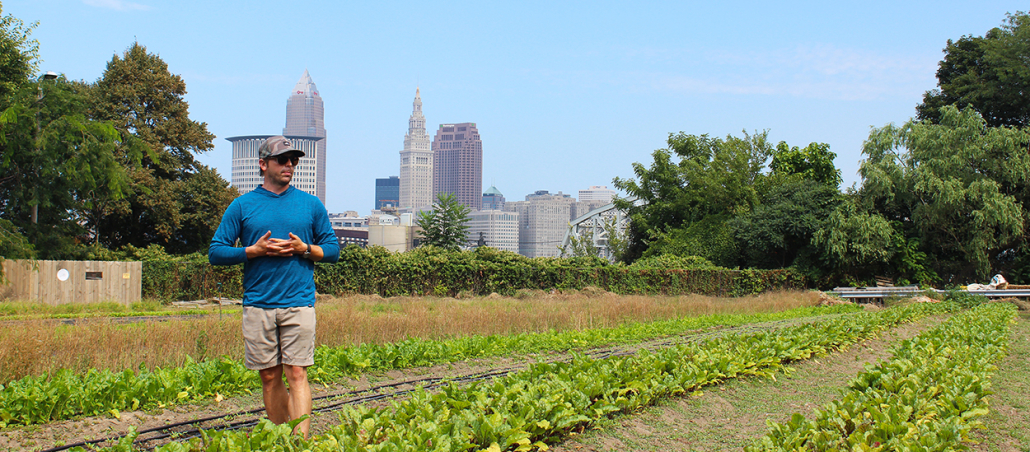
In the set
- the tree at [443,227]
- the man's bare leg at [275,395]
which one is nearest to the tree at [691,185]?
the tree at [443,227]

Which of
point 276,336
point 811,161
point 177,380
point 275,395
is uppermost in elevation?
point 811,161

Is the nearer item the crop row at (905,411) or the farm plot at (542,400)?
the farm plot at (542,400)

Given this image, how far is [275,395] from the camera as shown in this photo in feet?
13.0

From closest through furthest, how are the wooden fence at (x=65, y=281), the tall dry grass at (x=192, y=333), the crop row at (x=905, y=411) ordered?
the crop row at (x=905, y=411)
the tall dry grass at (x=192, y=333)
the wooden fence at (x=65, y=281)

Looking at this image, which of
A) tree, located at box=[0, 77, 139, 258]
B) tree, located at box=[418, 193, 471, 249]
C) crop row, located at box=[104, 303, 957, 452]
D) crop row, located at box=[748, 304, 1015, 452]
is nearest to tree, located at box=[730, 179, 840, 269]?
tree, located at box=[418, 193, 471, 249]

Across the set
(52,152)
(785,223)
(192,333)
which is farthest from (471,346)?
(785,223)

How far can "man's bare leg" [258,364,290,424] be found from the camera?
3.90m

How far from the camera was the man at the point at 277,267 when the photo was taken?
377 cm

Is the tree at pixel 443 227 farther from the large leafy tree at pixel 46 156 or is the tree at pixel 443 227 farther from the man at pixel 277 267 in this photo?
the man at pixel 277 267

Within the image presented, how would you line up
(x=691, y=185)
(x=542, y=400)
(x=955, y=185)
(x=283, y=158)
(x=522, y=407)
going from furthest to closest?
(x=691, y=185), (x=955, y=185), (x=542, y=400), (x=522, y=407), (x=283, y=158)

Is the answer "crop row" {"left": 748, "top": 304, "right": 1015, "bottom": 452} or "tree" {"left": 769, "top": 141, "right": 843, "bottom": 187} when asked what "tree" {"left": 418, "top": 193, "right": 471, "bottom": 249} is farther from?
"crop row" {"left": 748, "top": 304, "right": 1015, "bottom": 452}

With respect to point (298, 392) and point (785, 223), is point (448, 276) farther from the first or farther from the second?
point (298, 392)

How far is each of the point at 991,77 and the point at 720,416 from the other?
3683 cm

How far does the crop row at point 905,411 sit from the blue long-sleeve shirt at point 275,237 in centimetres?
274
